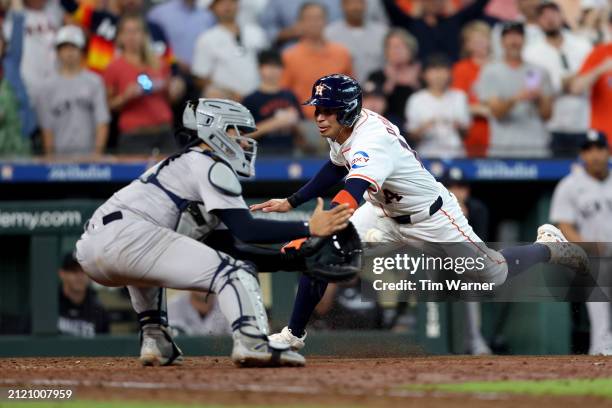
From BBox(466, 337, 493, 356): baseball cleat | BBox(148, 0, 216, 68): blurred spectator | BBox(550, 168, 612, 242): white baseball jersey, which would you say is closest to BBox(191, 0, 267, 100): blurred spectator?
BBox(148, 0, 216, 68): blurred spectator

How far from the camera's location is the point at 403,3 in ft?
44.9

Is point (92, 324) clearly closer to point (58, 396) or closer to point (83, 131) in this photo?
point (83, 131)

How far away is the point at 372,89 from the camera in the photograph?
12.3 meters

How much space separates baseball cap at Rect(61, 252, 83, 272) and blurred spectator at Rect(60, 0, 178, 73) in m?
2.15

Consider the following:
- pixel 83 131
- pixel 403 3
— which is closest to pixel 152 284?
pixel 83 131

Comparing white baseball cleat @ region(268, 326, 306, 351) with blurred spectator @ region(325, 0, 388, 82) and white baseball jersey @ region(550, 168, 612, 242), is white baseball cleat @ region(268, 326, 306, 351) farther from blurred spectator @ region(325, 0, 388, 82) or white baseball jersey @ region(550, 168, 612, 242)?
blurred spectator @ region(325, 0, 388, 82)

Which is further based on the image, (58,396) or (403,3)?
(403,3)

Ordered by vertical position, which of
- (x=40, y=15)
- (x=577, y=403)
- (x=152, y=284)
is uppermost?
(x=40, y=15)

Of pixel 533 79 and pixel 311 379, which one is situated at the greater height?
pixel 533 79

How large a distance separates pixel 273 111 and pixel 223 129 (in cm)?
525

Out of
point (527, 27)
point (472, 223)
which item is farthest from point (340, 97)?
point (527, 27)

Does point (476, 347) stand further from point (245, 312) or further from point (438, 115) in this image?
point (245, 312)

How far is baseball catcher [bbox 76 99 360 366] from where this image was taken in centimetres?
661

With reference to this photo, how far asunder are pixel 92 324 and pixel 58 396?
17.8 ft
